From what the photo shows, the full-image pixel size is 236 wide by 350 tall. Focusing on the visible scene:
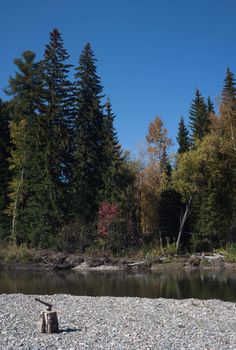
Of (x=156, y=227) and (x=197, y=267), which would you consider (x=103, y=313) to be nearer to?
(x=197, y=267)

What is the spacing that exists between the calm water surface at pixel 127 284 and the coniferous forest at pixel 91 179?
28.5ft

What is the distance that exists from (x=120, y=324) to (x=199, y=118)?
40833 millimetres

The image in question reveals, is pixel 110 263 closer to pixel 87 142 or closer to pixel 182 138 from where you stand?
pixel 87 142

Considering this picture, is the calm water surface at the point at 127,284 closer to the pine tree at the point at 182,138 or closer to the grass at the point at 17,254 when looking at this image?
the grass at the point at 17,254

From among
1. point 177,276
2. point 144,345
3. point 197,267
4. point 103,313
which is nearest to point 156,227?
point 197,267

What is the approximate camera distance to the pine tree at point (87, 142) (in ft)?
138

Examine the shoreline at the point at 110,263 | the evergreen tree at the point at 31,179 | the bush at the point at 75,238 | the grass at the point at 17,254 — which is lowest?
the shoreline at the point at 110,263

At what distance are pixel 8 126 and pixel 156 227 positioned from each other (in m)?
17.9

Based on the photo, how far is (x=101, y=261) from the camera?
115 ft

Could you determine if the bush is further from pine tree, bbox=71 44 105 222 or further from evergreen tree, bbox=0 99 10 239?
evergreen tree, bbox=0 99 10 239

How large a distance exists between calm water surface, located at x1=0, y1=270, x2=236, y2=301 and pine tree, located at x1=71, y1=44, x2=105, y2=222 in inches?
427

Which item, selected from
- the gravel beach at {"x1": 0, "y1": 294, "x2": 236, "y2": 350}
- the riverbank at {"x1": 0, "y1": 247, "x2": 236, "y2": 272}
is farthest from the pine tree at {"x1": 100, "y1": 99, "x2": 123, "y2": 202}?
the gravel beach at {"x1": 0, "y1": 294, "x2": 236, "y2": 350}

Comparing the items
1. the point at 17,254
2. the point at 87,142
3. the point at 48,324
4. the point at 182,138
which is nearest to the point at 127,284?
the point at 48,324

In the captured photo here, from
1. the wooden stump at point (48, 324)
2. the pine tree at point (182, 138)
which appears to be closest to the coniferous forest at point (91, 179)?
the pine tree at point (182, 138)
